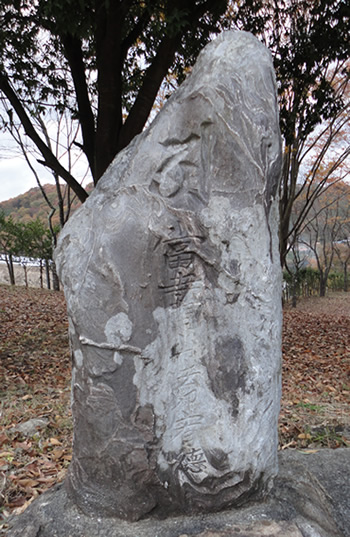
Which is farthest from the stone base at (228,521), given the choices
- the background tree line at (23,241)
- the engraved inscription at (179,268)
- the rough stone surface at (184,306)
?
the background tree line at (23,241)

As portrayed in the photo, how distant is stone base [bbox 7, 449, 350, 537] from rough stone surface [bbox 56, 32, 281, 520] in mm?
53

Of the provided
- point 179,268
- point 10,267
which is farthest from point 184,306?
point 10,267

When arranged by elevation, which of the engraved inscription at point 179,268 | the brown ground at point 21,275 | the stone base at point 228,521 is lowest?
the stone base at point 228,521

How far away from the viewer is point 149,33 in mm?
5750

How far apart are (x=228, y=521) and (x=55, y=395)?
9.90 feet

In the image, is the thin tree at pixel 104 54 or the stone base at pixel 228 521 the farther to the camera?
the thin tree at pixel 104 54

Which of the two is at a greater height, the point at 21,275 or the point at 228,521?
the point at 21,275

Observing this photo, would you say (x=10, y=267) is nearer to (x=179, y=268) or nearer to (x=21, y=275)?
(x=21, y=275)

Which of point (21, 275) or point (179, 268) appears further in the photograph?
point (21, 275)

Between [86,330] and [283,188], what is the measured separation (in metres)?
7.01

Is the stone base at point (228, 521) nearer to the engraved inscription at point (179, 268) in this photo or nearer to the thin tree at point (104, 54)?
the engraved inscription at point (179, 268)

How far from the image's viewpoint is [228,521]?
181 centimetres

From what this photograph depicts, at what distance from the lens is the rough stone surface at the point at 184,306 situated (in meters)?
1.81

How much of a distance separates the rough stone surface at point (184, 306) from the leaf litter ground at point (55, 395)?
1.06 meters
